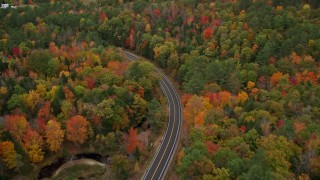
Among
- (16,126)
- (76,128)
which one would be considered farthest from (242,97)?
(16,126)

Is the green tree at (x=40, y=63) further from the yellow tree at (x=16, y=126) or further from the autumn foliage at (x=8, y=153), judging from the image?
the autumn foliage at (x=8, y=153)

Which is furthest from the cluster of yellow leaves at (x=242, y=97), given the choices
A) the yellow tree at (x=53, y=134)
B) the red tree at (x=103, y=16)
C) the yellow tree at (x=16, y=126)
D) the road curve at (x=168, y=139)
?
the red tree at (x=103, y=16)

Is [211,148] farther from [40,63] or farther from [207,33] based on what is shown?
[207,33]

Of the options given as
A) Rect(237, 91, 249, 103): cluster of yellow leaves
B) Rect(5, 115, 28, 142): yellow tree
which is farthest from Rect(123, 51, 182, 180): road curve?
Rect(5, 115, 28, 142): yellow tree

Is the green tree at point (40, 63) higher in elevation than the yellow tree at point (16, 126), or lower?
higher

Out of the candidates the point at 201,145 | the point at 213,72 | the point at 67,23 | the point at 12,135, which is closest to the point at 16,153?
the point at 12,135

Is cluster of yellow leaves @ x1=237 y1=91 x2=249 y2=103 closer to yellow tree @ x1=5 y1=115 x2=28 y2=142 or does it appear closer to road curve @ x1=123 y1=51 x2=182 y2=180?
road curve @ x1=123 y1=51 x2=182 y2=180
